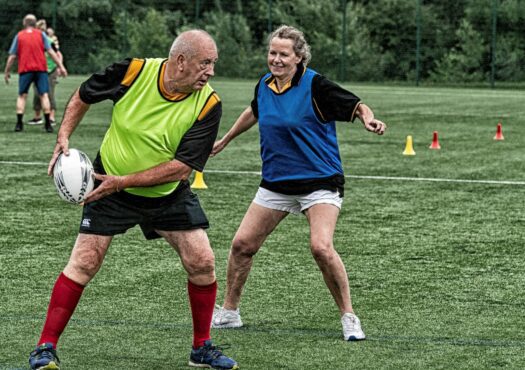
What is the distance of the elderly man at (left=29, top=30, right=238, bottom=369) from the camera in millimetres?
6652

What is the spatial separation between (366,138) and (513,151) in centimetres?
307

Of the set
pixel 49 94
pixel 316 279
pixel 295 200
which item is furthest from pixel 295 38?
pixel 49 94

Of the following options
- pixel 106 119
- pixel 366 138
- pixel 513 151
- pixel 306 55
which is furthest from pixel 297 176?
pixel 106 119

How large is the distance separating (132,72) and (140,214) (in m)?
0.77

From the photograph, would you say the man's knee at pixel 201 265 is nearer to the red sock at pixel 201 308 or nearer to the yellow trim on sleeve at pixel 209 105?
the red sock at pixel 201 308

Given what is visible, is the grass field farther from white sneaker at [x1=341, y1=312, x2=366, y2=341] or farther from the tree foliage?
the tree foliage

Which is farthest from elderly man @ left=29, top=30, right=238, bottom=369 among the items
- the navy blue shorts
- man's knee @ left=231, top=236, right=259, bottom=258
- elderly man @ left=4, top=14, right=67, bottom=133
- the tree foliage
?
the tree foliage

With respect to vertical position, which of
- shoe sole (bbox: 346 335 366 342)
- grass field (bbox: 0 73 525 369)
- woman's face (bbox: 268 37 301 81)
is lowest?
grass field (bbox: 0 73 525 369)

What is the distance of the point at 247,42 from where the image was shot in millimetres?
50906

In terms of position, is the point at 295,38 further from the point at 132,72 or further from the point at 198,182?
the point at 198,182

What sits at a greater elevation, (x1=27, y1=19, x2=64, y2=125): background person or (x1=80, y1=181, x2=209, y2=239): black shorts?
(x1=80, y1=181, x2=209, y2=239): black shorts

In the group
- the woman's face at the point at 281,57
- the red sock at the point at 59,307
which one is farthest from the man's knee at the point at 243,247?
the red sock at the point at 59,307

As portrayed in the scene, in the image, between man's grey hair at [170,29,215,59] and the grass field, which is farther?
the grass field

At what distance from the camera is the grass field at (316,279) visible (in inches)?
285
